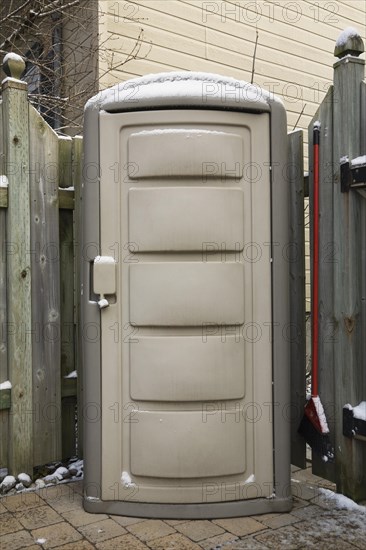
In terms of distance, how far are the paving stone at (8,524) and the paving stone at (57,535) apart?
4.4 inches

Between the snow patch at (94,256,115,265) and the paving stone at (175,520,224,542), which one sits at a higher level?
the snow patch at (94,256,115,265)

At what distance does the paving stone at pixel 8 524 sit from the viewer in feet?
8.73

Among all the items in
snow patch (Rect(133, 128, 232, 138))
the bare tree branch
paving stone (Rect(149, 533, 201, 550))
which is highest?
the bare tree branch

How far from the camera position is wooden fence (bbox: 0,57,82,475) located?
326 cm

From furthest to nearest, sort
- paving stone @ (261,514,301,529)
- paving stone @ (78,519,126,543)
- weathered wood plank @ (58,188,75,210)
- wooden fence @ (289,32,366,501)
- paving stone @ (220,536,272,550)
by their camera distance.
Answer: weathered wood plank @ (58,188,75,210), wooden fence @ (289,32,366,501), paving stone @ (261,514,301,529), paving stone @ (78,519,126,543), paving stone @ (220,536,272,550)

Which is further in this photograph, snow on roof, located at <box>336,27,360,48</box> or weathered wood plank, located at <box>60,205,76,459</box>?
weathered wood plank, located at <box>60,205,76,459</box>

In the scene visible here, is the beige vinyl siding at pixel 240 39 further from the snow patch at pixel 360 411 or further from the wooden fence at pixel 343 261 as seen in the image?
the snow patch at pixel 360 411

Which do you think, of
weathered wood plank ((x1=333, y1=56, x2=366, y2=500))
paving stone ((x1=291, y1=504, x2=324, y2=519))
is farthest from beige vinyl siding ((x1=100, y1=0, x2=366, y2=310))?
paving stone ((x1=291, y1=504, x2=324, y2=519))

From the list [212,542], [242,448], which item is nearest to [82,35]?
[242,448]

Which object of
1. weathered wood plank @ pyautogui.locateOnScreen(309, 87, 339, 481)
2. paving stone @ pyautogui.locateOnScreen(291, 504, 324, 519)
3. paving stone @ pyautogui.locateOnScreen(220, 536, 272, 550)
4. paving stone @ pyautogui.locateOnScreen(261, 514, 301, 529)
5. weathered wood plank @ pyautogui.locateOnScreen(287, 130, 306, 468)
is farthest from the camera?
weathered wood plank @ pyautogui.locateOnScreen(287, 130, 306, 468)

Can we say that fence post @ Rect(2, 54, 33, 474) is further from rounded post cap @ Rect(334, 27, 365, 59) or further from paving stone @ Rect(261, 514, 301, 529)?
rounded post cap @ Rect(334, 27, 365, 59)

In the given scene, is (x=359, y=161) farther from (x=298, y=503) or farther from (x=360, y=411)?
(x=298, y=503)

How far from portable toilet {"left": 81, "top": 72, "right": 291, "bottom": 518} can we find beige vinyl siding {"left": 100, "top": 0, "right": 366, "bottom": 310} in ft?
9.77

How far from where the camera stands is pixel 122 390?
2.85 meters
